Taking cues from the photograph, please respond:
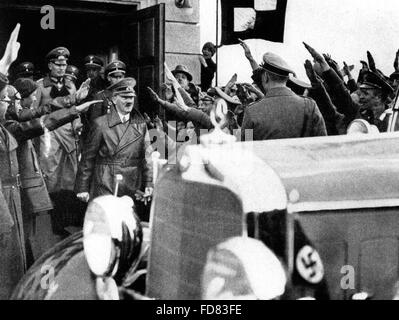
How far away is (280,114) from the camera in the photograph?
3197mm

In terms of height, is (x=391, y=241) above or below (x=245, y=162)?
below

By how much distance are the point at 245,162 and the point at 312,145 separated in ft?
1.25

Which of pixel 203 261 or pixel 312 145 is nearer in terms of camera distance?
pixel 203 261

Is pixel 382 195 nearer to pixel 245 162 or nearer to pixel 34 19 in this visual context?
pixel 245 162

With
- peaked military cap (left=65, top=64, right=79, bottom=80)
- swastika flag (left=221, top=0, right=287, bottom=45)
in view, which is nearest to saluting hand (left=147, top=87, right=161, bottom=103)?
peaked military cap (left=65, top=64, right=79, bottom=80)

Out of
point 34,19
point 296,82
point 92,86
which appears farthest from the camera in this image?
point 92,86

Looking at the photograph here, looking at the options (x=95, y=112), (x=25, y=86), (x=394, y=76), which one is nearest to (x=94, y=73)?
(x=95, y=112)

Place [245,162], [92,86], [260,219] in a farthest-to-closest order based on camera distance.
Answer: [92,86] < [245,162] < [260,219]

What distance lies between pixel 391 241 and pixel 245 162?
560 millimetres

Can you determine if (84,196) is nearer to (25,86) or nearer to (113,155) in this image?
(113,155)

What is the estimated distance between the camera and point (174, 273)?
2.28m
